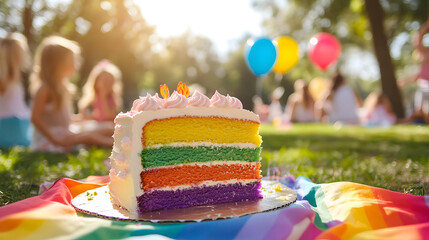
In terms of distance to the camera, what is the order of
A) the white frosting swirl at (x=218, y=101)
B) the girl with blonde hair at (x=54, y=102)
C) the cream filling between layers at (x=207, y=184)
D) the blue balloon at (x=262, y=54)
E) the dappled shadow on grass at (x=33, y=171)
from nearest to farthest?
1. the cream filling between layers at (x=207, y=184)
2. the white frosting swirl at (x=218, y=101)
3. the dappled shadow on grass at (x=33, y=171)
4. the girl with blonde hair at (x=54, y=102)
5. the blue balloon at (x=262, y=54)

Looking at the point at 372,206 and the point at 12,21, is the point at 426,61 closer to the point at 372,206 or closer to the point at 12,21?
the point at 372,206

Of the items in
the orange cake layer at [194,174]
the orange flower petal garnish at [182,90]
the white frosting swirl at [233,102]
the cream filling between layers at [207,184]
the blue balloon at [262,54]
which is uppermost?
the blue balloon at [262,54]

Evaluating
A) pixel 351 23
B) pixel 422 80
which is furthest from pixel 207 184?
pixel 351 23

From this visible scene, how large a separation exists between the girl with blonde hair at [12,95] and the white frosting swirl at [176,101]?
622cm

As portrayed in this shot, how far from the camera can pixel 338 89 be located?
49.9 feet

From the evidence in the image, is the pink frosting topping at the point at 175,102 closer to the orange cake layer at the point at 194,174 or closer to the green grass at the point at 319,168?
the orange cake layer at the point at 194,174

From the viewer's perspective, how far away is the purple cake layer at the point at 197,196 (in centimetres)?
319

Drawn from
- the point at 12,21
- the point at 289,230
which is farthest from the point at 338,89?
the point at 12,21

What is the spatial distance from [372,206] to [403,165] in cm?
276

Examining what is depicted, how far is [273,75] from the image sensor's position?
4362 centimetres

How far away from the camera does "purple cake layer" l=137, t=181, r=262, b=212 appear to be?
3186 millimetres

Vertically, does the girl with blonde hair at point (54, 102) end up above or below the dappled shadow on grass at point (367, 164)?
above

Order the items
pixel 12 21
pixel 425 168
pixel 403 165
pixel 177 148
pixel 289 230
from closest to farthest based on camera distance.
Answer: pixel 289 230 < pixel 177 148 < pixel 425 168 < pixel 403 165 < pixel 12 21

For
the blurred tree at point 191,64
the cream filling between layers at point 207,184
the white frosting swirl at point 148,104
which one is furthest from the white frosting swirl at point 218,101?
the blurred tree at point 191,64
